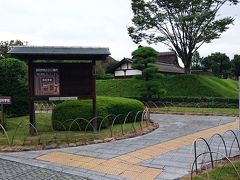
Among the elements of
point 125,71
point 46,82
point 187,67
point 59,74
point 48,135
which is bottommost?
point 48,135

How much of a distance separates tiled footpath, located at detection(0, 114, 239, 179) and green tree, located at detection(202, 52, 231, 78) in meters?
53.8

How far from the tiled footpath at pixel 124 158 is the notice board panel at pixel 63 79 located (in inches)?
103

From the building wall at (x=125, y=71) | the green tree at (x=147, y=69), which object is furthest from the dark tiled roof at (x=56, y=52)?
the building wall at (x=125, y=71)

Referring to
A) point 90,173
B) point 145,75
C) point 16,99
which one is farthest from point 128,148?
point 145,75

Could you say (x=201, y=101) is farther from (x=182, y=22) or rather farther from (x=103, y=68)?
(x=103, y=68)

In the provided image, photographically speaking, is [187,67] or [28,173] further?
[187,67]

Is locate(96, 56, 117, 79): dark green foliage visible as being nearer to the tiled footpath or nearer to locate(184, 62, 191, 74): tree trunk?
locate(184, 62, 191, 74): tree trunk

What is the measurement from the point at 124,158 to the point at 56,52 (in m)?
4.36

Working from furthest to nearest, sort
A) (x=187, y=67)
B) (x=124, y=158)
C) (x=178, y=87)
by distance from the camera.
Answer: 1. (x=187, y=67)
2. (x=178, y=87)
3. (x=124, y=158)

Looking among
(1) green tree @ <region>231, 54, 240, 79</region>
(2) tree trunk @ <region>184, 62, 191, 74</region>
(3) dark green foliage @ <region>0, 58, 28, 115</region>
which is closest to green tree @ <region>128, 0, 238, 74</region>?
(2) tree trunk @ <region>184, 62, 191, 74</region>

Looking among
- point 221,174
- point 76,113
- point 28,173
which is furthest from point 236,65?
point 28,173

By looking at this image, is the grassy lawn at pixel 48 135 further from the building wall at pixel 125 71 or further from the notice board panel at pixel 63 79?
the building wall at pixel 125 71

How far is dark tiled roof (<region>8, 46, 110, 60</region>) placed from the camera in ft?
32.9

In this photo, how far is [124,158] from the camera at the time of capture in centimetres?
748
